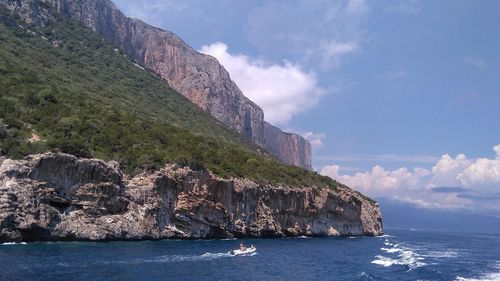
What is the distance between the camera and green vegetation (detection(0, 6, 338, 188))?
59.8 m

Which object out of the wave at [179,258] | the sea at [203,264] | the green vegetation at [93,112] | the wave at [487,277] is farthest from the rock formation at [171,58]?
the wave at [487,277]

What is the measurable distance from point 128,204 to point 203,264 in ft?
56.7

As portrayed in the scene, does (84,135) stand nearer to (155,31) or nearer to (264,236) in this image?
(264,236)

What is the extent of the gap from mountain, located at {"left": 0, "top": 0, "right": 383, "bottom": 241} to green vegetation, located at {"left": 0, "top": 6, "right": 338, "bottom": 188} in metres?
0.26

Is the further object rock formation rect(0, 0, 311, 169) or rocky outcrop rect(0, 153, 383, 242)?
rock formation rect(0, 0, 311, 169)

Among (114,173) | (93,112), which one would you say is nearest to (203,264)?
(114,173)

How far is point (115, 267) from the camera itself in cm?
3816

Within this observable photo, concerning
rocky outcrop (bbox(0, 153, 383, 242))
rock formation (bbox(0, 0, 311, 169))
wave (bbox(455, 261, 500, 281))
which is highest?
rock formation (bbox(0, 0, 311, 169))

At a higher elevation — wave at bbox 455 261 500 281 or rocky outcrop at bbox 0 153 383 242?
rocky outcrop at bbox 0 153 383 242

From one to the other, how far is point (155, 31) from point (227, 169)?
11123 centimetres

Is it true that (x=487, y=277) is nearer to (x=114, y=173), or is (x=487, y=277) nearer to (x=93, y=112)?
(x=114, y=173)

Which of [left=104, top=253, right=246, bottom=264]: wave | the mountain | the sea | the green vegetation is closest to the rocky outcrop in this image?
the mountain

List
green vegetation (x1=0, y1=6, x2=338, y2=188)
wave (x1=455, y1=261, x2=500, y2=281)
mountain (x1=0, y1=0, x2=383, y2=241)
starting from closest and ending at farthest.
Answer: wave (x1=455, y1=261, x2=500, y2=281) → mountain (x1=0, y1=0, x2=383, y2=241) → green vegetation (x1=0, y1=6, x2=338, y2=188)

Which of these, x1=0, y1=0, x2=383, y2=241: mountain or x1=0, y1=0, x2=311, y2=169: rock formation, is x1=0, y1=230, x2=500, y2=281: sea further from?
x1=0, y1=0, x2=311, y2=169: rock formation
